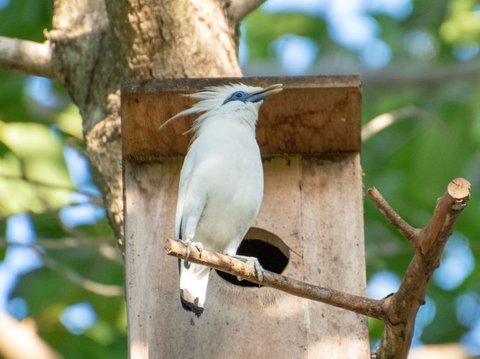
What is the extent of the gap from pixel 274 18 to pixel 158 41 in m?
6.89

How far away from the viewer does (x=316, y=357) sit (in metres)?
5.65

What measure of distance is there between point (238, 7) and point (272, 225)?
4.46 ft

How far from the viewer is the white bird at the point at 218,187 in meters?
5.58

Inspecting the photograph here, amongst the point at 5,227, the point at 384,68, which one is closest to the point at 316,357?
the point at 5,227

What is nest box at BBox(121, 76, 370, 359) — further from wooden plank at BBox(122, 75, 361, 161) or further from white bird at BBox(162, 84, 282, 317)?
white bird at BBox(162, 84, 282, 317)

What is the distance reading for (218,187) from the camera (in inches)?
225

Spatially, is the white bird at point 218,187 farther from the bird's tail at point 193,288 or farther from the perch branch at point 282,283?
the perch branch at point 282,283

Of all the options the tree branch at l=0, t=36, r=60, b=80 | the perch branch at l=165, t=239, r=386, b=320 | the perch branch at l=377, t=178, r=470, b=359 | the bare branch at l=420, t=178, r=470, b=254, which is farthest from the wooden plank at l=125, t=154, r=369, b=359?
the bare branch at l=420, t=178, r=470, b=254

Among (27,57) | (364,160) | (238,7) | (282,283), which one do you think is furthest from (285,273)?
(364,160)

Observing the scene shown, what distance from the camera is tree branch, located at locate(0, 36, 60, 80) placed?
6.43 meters

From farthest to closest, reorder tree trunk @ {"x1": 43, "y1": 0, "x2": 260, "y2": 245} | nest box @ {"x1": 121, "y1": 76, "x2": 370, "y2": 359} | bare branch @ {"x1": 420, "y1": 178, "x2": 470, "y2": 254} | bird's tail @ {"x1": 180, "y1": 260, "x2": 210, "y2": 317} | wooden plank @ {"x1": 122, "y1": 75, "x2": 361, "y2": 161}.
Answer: tree trunk @ {"x1": 43, "y1": 0, "x2": 260, "y2": 245} → wooden plank @ {"x1": 122, "y1": 75, "x2": 361, "y2": 161} → nest box @ {"x1": 121, "y1": 76, "x2": 370, "y2": 359} → bird's tail @ {"x1": 180, "y1": 260, "x2": 210, "y2": 317} → bare branch @ {"x1": 420, "y1": 178, "x2": 470, "y2": 254}

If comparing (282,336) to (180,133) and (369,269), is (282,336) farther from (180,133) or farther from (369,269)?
(369,269)

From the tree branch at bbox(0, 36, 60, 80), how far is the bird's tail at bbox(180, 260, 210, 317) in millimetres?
1625

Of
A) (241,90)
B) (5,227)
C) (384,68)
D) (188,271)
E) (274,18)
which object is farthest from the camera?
(274,18)
